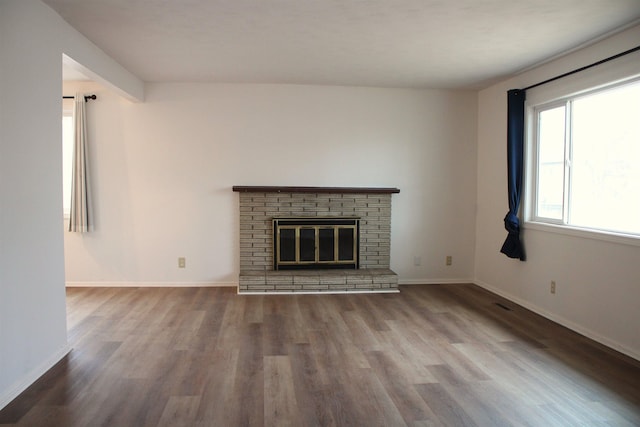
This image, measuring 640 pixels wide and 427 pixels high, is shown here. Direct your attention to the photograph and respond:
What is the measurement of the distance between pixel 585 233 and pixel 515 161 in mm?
1107

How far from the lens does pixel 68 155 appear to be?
502 centimetres

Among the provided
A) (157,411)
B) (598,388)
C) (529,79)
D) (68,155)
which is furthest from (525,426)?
(68,155)

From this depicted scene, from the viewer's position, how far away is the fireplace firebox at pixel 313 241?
5.08 metres

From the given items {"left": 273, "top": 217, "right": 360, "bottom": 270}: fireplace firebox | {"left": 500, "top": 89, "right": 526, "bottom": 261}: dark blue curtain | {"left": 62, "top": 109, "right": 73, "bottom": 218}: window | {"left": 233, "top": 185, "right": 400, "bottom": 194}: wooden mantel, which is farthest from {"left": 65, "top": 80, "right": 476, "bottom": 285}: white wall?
{"left": 500, "top": 89, "right": 526, "bottom": 261}: dark blue curtain

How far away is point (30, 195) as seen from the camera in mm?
2584

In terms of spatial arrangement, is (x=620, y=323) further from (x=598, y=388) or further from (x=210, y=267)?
(x=210, y=267)

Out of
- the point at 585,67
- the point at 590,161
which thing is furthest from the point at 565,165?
the point at 585,67

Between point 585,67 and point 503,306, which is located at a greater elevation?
point 585,67

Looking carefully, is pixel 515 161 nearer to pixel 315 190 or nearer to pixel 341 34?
Result: pixel 315 190

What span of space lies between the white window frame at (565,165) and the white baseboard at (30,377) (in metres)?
4.24

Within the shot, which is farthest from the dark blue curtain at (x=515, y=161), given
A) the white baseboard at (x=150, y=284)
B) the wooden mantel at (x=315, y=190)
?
the white baseboard at (x=150, y=284)

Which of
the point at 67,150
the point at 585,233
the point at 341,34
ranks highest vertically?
the point at 341,34

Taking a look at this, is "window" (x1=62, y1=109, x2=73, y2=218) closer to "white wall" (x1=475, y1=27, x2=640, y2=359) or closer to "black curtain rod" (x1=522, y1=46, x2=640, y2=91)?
"white wall" (x1=475, y1=27, x2=640, y2=359)

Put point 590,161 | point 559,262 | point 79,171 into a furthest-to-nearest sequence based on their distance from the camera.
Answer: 1. point 79,171
2. point 559,262
3. point 590,161
